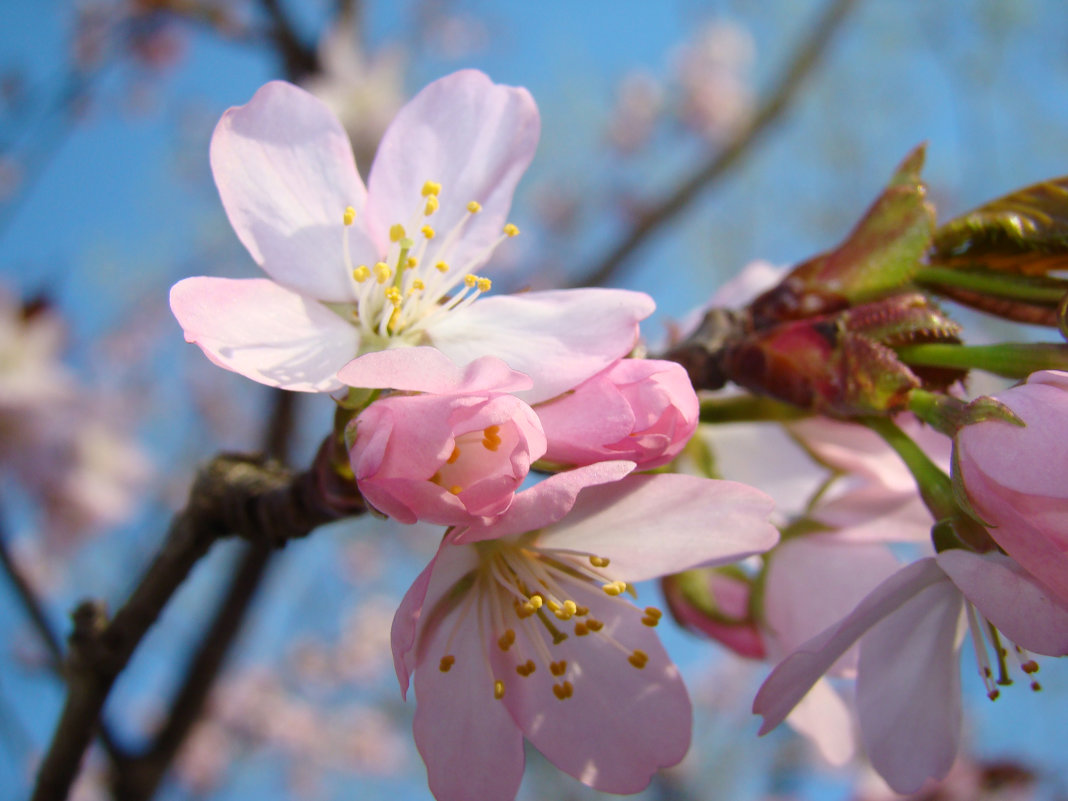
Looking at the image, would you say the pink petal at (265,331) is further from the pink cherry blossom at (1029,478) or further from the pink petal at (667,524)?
the pink cherry blossom at (1029,478)

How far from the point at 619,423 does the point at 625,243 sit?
2.23 m

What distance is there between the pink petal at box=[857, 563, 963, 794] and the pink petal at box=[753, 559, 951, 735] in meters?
0.05

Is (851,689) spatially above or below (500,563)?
below

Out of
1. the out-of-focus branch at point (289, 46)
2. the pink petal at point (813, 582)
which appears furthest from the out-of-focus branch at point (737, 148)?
the pink petal at point (813, 582)

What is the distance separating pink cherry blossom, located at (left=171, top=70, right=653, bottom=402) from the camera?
46cm

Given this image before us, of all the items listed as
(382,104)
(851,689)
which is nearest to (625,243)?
(382,104)

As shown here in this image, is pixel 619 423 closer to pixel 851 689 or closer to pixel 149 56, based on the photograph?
pixel 851 689

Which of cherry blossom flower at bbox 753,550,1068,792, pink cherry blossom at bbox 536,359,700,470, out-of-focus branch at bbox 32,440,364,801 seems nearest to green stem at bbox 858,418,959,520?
cherry blossom flower at bbox 753,550,1068,792

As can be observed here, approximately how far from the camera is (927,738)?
52 centimetres

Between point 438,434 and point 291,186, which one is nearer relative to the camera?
point 438,434

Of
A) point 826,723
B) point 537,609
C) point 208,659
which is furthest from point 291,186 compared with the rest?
point 208,659

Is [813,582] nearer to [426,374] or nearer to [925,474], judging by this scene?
[925,474]

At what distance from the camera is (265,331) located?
46 cm

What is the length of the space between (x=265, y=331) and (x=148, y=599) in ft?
0.73
